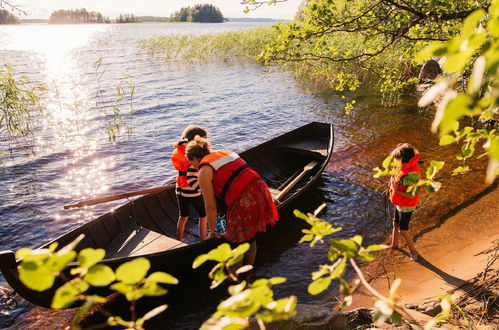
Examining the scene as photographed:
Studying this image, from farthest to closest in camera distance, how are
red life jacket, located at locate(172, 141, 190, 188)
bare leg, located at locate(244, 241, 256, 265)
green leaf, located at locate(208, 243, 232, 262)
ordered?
red life jacket, located at locate(172, 141, 190, 188) → bare leg, located at locate(244, 241, 256, 265) → green leaf, located at locate(208, 243, 232, 262)

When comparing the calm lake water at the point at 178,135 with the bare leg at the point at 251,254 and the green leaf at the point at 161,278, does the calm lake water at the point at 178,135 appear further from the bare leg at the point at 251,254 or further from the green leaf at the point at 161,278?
the green leaf at the point at 161,278

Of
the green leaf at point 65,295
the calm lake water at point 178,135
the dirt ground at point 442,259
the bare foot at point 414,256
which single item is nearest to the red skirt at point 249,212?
the calm lake water at point 178,135

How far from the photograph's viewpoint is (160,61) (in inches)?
1064

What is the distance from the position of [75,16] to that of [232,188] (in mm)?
140991

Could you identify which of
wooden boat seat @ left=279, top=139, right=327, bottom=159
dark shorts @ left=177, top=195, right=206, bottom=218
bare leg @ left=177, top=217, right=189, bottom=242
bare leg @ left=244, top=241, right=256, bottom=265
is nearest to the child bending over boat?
bare leg @ left=244, top=241, right=256, bottom=265

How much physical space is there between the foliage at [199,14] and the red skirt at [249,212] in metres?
136

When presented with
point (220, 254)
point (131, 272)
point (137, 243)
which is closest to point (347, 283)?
point (220, 254)

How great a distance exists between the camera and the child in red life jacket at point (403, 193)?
14.9 feet

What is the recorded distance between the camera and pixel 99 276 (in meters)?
1.06

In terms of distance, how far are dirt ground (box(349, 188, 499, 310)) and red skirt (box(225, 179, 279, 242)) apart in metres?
1.92

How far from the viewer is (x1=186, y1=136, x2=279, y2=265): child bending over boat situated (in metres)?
4.06

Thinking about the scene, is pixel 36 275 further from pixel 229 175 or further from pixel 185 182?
pixel 185 182

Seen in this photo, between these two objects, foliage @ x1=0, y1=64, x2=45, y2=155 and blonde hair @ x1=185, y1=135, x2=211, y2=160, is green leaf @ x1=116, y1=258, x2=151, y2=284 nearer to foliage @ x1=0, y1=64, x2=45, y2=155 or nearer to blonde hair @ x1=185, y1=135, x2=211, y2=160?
blonde hair @ x1=185, y1=135, x2=211, y2=160

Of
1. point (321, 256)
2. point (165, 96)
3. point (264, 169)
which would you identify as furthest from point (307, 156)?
point (165, 96)
